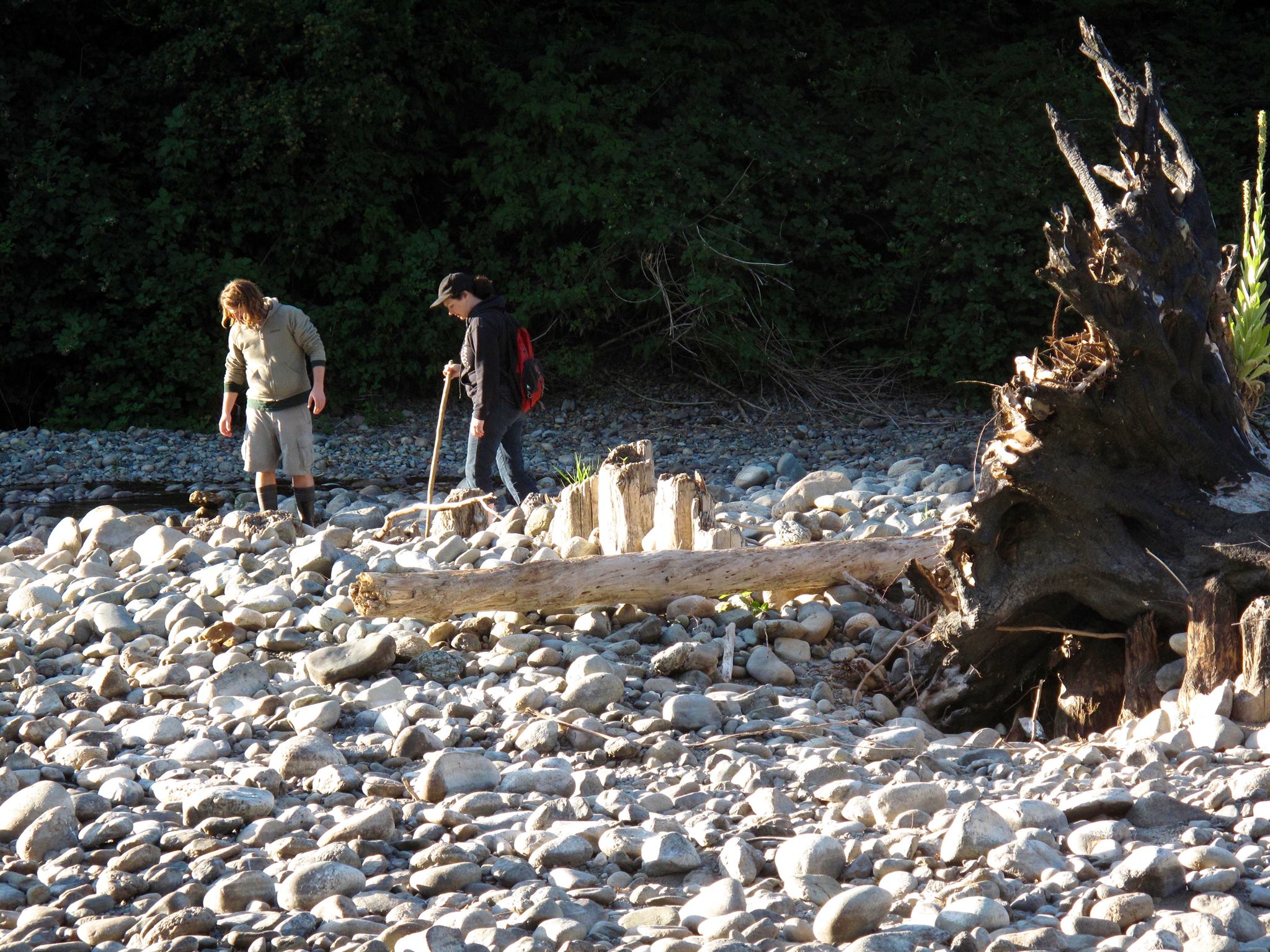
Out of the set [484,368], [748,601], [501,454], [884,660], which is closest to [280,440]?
[501,454]

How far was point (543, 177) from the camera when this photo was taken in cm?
1330

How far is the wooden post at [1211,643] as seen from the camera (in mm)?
3379

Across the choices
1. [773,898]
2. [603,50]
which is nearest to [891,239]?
[603,50]

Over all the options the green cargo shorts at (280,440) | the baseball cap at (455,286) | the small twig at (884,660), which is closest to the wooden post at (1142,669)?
the small twig at (884,660)

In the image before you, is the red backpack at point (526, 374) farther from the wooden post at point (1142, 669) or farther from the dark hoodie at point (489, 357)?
the wooden post at point (1142, 669)

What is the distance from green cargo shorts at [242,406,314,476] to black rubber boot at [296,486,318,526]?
0.43ft

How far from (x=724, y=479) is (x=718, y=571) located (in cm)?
619

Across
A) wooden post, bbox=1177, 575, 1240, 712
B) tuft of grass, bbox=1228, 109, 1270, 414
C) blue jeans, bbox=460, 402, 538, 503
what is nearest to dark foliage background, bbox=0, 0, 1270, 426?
blue jeans, bbox=460, 402, 538, 503

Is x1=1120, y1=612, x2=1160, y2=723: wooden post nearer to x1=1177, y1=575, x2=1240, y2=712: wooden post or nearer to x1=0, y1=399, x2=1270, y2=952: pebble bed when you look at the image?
x1=0, y1=399, x2=1270, y2=952: pebble bed

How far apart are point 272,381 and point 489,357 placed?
1.29m

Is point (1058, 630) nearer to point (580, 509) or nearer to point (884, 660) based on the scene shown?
point (884, 660)

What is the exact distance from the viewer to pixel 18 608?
523cm

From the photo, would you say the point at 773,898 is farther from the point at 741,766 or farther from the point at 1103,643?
the point at 1103,643

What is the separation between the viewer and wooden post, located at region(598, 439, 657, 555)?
16.8ft
